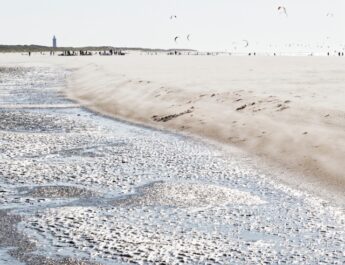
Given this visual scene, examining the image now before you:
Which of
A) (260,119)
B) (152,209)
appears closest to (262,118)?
(260,119)

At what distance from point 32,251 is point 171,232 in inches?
87.9

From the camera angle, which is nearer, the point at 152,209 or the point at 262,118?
the point at 152,209

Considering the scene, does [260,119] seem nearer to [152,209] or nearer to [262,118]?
[262,118]

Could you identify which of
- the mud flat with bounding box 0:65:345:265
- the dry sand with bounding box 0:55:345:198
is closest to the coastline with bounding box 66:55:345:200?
the dry sand with bounding box 0:55:345:198

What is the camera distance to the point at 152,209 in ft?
36.2

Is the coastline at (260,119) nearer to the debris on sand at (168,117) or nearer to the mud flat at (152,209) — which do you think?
the debris on sand at (168,117)

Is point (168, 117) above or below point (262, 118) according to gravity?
below

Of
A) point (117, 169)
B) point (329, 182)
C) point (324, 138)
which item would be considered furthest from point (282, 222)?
point (324, 138)

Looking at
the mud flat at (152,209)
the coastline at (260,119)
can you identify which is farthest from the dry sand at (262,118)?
the mud flat at (152,209)

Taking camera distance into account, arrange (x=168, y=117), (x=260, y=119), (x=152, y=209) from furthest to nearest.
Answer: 1. (x=168, y=117)
2. (x=260, y=119)
3. (x=152, y=209)

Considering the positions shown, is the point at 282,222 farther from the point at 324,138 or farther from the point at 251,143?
the point at 251,143

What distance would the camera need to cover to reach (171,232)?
31.5 feet

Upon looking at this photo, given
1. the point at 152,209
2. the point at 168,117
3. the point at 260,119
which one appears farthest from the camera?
the point at 168,117

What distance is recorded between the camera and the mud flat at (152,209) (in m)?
8.64
